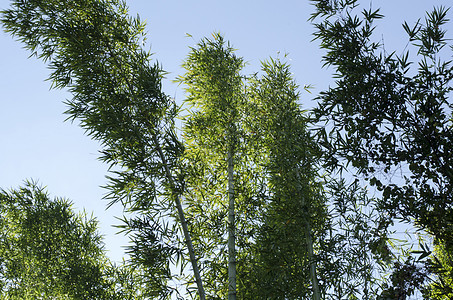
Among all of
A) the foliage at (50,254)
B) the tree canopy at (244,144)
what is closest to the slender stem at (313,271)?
the tree canopy at (244,144)

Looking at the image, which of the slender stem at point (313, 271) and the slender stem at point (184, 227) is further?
the slender stem at point (313, 271)

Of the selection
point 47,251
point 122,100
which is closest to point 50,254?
point 47,251

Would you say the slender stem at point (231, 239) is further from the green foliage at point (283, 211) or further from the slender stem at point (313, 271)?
the slender stem at point (313, 271)

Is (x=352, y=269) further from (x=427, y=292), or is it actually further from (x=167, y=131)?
(x=167, y=131)

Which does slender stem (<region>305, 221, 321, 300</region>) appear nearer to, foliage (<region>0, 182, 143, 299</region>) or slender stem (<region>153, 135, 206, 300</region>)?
slender stem (<region>153, 135, 206, 300</region>)

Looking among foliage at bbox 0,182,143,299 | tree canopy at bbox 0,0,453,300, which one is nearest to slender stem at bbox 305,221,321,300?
tree canopy at bbox 0,0,453,300

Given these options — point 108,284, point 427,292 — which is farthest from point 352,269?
point 108,284

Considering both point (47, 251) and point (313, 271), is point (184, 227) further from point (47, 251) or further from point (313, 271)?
point (47, 251)

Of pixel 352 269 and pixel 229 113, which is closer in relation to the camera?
pixel 352 269

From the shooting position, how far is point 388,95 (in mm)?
4012

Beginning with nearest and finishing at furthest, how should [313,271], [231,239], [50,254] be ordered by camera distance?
1. [313,271]
2. [231,239]
3. [50,254]

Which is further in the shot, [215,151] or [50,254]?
[50,254]

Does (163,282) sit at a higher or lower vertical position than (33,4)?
lower

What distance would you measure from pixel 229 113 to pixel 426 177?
378 centimetres
